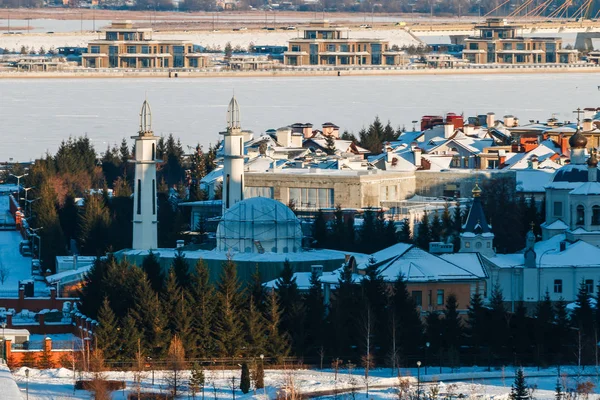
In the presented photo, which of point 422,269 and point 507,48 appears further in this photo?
point 507,48

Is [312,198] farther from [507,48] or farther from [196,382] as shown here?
[507,48]

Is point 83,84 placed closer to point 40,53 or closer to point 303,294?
point 40,53

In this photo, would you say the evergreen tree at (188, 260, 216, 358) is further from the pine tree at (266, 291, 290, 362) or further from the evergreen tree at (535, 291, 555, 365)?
the evergreen tree at (535, 291, 555, 365)

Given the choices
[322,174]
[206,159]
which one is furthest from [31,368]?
[206,159]

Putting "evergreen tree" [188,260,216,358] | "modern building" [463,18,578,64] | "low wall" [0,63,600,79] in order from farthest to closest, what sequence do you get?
"modern building" [463,18,578,64] < "low wall" [0,63,600,79] < "evergreen tree" [188,260,216,358]

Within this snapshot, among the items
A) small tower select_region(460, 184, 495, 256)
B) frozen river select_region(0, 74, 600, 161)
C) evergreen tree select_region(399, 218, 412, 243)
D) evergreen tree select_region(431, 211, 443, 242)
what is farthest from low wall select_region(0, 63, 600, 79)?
small tower select_region(460, 184, 495, 256)

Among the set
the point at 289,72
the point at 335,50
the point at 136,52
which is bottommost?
the point at 289,72

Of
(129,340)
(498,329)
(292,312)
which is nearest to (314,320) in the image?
(292,312)
